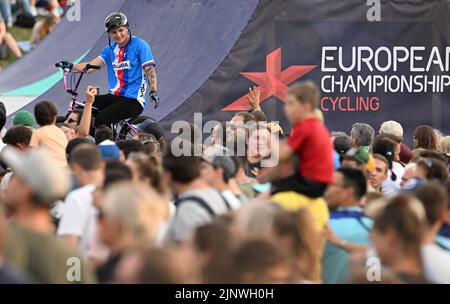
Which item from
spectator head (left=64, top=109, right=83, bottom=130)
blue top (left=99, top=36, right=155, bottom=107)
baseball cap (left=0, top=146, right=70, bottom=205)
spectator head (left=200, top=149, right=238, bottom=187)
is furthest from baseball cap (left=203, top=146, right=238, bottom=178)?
blue top (left=99, top=36, right=155, bottom=107)

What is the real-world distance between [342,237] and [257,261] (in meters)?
2.66

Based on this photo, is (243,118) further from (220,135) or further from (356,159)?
(356,159)

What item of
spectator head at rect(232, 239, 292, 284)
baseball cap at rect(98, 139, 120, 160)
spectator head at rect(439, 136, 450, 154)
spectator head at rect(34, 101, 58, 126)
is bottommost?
spectator head at rect(232, 239, 292, 284)

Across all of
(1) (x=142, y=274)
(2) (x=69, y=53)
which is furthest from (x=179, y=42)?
(1) (x=142, y=274)

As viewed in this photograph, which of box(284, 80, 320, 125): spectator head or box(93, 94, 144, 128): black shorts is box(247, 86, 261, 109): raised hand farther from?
box(284, 80, 320, 125): spectator head

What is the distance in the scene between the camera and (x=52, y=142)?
11.1 m

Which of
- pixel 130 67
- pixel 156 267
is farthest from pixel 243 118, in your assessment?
pixel 156 267

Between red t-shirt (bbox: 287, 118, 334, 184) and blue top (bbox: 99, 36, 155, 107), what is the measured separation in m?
6.26

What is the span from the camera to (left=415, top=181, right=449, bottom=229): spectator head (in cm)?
727

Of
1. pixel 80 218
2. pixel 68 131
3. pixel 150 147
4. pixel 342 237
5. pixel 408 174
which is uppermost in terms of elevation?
pixel 68 131

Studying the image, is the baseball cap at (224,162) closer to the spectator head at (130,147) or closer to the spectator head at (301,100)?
the spectator head at (301,100)

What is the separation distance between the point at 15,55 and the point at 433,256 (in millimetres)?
19706

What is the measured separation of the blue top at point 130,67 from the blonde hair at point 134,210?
8315mm

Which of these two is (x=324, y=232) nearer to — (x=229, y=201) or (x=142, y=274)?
(x=229, y=201)
